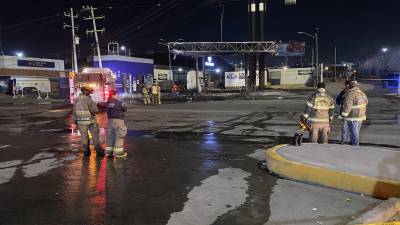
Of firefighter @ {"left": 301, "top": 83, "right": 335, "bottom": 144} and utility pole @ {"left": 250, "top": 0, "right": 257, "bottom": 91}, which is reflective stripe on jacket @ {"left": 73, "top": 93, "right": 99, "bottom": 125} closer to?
firefighter @ {"left": 301, "top": 83, "right": 335, "bottom": 144}

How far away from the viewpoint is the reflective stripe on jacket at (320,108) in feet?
31.4

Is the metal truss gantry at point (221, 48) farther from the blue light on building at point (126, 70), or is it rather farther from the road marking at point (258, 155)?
the road marking at point (258, 155)

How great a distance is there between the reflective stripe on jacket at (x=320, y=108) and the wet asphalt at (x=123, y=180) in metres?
1.56

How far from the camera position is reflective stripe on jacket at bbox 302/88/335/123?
957cm

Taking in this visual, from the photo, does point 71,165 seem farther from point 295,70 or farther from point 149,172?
point 295,70

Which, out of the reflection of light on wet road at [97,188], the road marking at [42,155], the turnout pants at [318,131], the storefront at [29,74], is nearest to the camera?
the reflection of light on wet road at [97,188]

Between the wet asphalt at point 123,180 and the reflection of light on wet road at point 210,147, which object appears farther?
the reflection of light on wet road at point 210,147

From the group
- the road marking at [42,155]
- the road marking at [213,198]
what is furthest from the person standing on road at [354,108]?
the road marking at [42,155]

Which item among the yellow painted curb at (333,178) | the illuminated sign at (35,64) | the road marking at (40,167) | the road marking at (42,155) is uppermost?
the illuminated sign at (35,64)

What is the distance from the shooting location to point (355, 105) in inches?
397

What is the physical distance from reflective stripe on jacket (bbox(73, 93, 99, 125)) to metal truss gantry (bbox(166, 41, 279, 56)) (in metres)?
40.7

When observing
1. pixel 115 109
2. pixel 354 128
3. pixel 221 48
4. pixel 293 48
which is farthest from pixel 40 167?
pixel 293 48

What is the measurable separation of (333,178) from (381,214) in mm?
1575

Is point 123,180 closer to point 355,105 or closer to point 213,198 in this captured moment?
point 213,198
